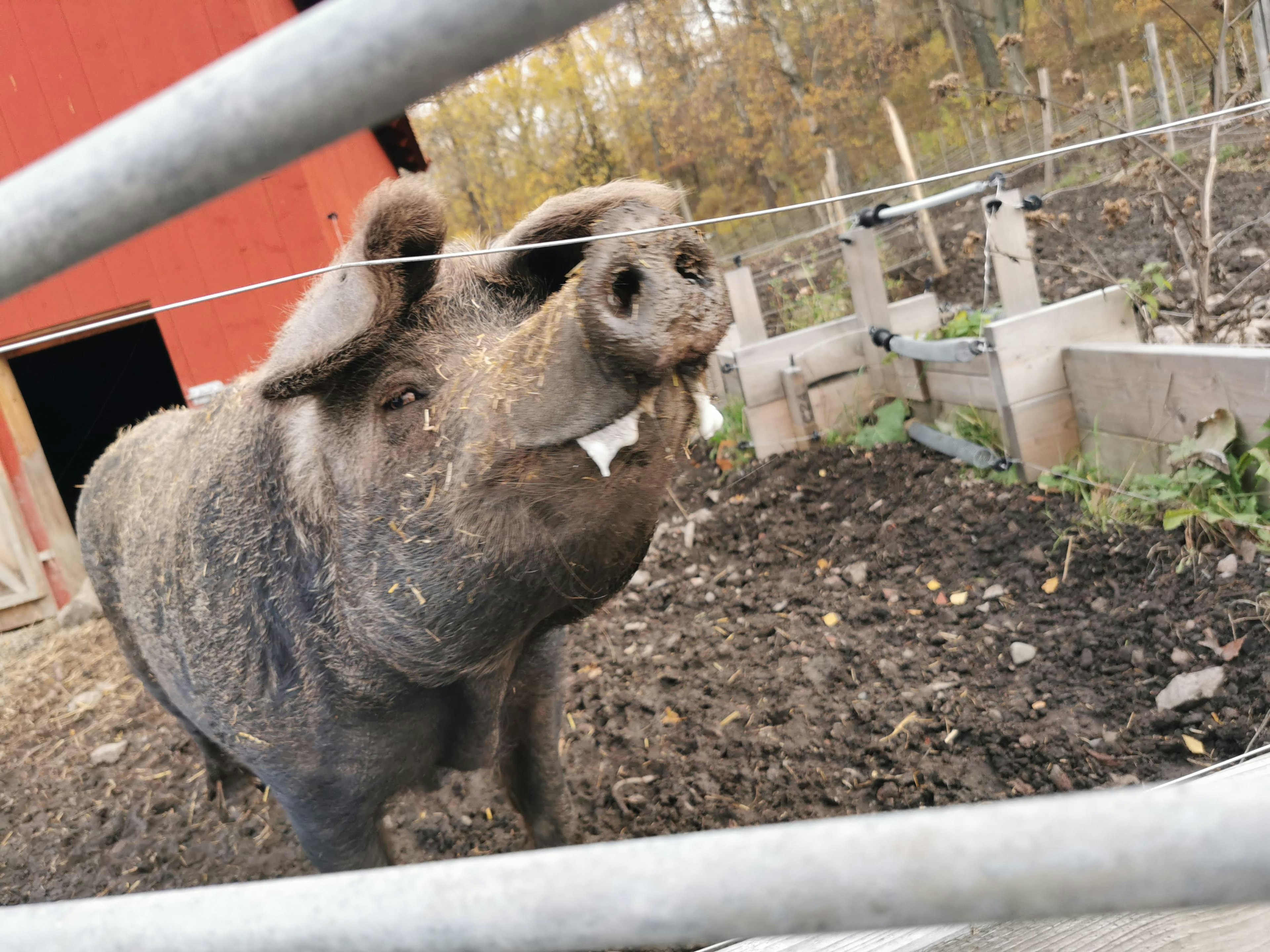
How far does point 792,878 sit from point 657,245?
1028mm

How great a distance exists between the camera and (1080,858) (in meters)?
0.48

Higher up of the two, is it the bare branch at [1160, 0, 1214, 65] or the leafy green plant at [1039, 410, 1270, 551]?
the bare branch at [1160, 0, 1214, 65]

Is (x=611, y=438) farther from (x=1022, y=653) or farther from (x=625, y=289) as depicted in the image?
(x=1022, y=653)

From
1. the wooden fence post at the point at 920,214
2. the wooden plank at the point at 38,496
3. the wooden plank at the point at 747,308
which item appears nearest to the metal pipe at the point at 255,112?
the wooden plank at the point at 747,308

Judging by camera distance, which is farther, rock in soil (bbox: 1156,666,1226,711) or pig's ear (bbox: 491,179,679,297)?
rock in soil (bbox: 1156,666,1226,711)

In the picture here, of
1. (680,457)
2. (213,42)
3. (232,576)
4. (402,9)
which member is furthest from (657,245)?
(213,42)

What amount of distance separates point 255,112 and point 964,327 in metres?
4.76

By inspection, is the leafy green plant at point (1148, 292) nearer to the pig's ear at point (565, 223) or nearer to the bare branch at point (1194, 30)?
the bare branch at point (1194, 30)

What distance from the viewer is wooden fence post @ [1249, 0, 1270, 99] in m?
4.12

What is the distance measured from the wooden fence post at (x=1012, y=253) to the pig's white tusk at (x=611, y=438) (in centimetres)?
331

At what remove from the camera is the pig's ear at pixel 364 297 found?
1.71 m

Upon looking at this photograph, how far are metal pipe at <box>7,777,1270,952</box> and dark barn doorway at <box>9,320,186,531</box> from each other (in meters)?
10.2

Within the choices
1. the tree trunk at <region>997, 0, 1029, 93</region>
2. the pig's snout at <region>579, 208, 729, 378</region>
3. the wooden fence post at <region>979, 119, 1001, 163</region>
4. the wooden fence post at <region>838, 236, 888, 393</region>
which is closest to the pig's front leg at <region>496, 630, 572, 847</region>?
the pig's snout at <region>579, 208, 729, 378</region>

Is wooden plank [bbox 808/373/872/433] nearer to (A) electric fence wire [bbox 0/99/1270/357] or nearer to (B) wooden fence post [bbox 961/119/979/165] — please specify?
(A) electric fence wire [bbox 0/99/1270/357]
